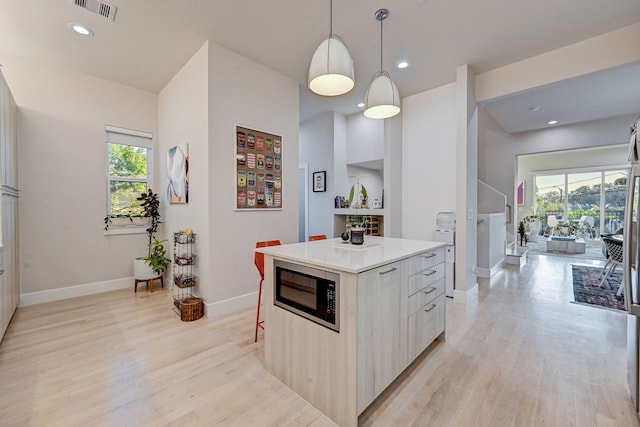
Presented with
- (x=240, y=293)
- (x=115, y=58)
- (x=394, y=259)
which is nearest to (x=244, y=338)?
(x=240, y=293)

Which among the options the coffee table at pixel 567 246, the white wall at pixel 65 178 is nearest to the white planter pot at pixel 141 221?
the white wall at pixel 65 178

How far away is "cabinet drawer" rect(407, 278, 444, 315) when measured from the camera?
1923 millimetres

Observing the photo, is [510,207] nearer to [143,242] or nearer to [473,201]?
[473,201]

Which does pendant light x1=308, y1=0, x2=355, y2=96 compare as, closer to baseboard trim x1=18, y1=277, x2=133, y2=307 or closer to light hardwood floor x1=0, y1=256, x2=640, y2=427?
light hardwood floor x1=0, y1=256, x2=640, y2=427

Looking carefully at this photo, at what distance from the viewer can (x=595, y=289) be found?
3.98m

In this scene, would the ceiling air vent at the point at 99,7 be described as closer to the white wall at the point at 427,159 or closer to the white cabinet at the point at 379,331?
the white cabinet at the point at 379,331

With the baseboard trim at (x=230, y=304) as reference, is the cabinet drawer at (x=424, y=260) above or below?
above

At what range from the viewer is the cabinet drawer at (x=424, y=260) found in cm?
190

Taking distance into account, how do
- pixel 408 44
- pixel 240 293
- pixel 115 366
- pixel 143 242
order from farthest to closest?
pixel 143 242
pixel 240 293
pixel 408 44
pixel 115 366

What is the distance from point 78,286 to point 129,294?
668mm

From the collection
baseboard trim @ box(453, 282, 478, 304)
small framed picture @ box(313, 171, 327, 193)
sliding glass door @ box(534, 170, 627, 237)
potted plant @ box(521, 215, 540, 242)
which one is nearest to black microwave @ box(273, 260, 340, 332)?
baseboard trim @ box(453, 282, 478, 304)

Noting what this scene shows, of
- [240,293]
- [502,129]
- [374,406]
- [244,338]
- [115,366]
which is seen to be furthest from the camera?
[502,129]

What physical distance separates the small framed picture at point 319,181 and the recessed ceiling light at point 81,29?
3767 millimetres

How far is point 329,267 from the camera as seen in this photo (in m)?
1.49
